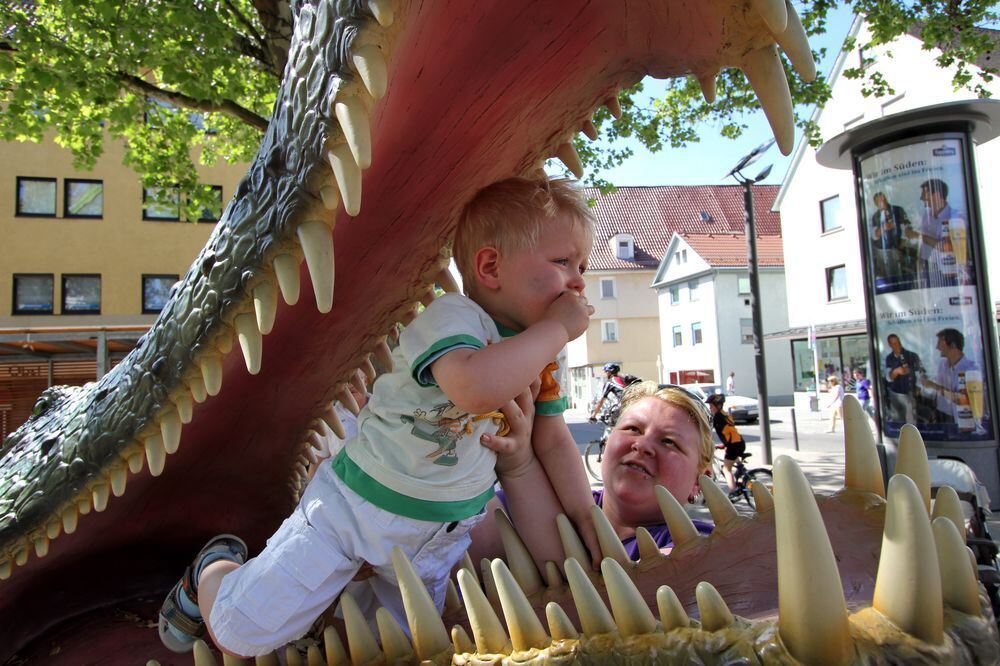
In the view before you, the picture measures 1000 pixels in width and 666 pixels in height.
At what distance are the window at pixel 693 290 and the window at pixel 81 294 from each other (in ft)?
80.4

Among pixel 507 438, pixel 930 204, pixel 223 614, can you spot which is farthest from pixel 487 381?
pixel 930 204

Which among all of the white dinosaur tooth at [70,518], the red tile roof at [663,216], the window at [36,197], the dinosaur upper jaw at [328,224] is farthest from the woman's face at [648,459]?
the red tile roof at [663,216]

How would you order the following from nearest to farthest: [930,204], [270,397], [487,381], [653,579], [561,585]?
[487,381] < [653,579] < [561,585] < [270,397] < [930,204]

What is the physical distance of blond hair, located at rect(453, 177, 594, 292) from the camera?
1.29 m

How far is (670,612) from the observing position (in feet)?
2.68

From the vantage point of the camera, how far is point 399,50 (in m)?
0.96

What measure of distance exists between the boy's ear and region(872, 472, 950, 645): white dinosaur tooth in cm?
80

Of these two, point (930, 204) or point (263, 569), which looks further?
point (930, 204)

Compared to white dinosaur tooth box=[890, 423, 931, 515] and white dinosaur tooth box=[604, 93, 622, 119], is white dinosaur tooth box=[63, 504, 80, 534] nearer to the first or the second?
white dinosaur tooth box=[604, 93, 622, 119]

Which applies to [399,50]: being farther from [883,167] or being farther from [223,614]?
[883,167]

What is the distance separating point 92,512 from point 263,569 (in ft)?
1.59

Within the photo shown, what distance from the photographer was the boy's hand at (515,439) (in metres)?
1.37

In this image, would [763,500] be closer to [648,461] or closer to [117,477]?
[648,461]

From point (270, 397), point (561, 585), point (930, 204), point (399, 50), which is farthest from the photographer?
point (930, 204)
